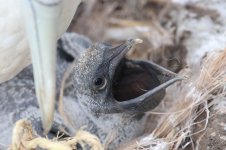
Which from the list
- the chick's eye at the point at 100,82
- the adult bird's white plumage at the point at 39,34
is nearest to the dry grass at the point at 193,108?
the chick's eye at the point at 100,82

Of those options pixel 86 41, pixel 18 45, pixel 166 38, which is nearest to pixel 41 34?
pixel 18 45

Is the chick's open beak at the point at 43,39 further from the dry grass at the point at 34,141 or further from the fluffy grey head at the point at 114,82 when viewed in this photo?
the fluffy grey head at the point at 114,82

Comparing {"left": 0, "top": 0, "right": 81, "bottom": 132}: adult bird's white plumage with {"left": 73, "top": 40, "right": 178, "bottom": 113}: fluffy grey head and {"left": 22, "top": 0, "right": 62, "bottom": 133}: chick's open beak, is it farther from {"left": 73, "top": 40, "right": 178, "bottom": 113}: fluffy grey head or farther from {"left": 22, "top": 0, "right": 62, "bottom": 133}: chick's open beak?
{"left": 73, "top": 40, "right": 178, "bottom": 113}: fluffy grey head

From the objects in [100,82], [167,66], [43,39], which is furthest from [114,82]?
[43,39]

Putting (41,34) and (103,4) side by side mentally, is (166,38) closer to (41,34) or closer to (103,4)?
(103,4)

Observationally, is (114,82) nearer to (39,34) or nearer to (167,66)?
(167,66)

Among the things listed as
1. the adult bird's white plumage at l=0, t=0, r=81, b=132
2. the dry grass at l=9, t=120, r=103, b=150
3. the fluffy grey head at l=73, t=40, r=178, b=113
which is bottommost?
the dry grass at l=9, t=120, r=103, b=150

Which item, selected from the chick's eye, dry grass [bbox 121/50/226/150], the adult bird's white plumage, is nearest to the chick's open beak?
the adult bird's white plumage
